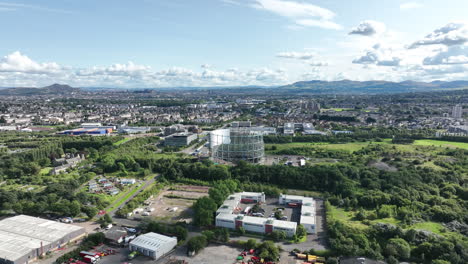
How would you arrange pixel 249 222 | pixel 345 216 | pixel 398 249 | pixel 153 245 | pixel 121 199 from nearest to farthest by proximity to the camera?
pixel 398 249, pixel 153 245, pixel 249 222, pixel 345 216, pixel 121 199

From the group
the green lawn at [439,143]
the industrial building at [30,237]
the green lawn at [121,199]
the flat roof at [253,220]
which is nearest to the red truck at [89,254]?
the industrial building at [30,237]

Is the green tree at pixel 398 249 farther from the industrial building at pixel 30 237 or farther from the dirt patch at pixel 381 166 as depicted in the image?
the industrial building at pixel 30 237

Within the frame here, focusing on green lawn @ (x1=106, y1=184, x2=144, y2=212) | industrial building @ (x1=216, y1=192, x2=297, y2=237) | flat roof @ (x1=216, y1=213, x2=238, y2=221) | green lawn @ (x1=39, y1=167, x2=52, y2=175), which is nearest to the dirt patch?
industrial building @ (x1=216, y1=192, x2=297, y2=237)

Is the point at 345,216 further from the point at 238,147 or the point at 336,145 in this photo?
the point at 336,145

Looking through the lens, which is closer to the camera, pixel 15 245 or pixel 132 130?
pixel 15 245

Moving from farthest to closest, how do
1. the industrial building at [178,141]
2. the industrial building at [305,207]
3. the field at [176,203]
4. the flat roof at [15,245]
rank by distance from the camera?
the industrial building at [178,141] < the field at [176,203] < the industrial building at [305,207] < the flat roof at [15,245]

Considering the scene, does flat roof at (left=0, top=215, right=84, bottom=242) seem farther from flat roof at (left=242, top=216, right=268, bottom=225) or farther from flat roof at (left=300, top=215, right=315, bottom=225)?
flat roof at (left=300, top=215, right=315, bottom=225)

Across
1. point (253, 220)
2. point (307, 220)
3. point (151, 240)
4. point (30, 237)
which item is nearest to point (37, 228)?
point (30, 237)
